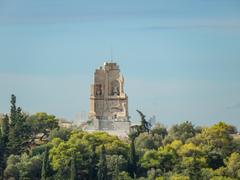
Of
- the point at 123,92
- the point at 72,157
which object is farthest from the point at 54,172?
the point at 123,92

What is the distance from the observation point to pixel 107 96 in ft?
269

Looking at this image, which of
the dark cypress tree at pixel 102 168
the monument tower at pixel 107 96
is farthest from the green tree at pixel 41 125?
the dark cypress tree at pixel 102 168

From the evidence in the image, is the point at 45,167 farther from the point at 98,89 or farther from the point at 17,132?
the point at 98,89

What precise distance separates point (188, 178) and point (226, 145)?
616 cm

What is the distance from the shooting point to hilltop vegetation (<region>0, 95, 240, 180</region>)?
70.2 m

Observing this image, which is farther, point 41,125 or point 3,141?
point 41,125

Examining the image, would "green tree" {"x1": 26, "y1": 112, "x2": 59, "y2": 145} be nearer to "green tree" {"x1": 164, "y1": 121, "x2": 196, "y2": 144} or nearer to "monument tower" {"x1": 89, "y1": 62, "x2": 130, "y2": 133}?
"monument tower" {"x1": 89, "y1": 62, "x2": 130, "y2": 133}

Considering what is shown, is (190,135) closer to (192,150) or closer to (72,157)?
(192,150)

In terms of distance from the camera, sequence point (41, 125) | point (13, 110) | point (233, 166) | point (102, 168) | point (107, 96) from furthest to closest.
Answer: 1. point (107, 96)
2. point (41, 125)
3. point (13, 110)
4. point (233, 166)
5. point (102, 168)

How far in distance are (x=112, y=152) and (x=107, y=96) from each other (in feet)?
33.2

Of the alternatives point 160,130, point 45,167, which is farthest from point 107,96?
point 45,167

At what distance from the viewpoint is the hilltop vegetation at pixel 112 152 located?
2766 inches

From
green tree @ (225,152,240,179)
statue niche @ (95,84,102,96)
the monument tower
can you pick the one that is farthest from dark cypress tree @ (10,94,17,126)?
green tree @ (225,152,240,179)

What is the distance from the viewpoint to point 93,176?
232 feet
